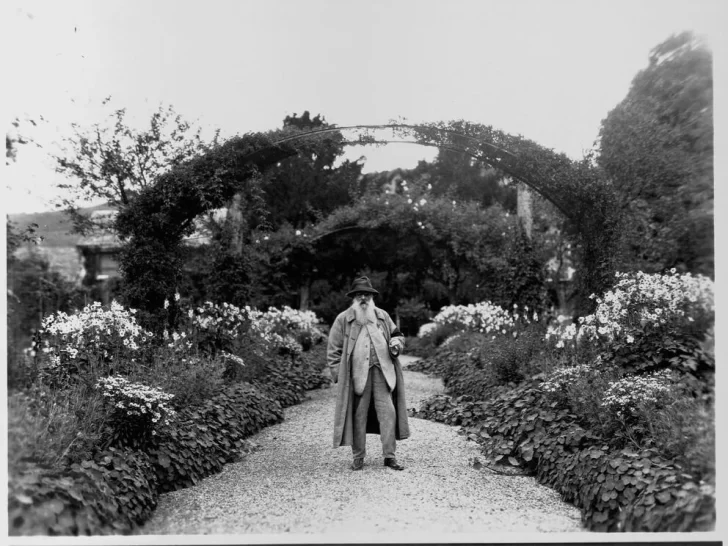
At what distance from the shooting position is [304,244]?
1534cm

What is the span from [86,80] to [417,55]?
299 cm

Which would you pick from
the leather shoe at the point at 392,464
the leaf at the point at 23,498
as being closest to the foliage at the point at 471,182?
the leather shoe at the point at 392,464

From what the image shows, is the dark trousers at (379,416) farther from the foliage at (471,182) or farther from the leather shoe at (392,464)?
the foliage at (471,182)

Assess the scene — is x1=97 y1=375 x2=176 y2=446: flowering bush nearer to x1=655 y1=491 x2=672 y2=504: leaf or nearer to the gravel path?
the gravel path

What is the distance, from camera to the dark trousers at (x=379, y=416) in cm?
497

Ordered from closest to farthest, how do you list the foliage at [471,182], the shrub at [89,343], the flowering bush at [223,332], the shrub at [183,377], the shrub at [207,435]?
the shrub at [207,435]
the shrub at [89,343]
the shrub at [183,377]
the flowering bush at [223,332]
the foliage at [471,182]

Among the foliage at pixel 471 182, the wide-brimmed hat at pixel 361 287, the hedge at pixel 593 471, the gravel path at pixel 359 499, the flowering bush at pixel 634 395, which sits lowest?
the gravel path at pixel 359 499

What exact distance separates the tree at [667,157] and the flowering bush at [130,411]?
4.06 m

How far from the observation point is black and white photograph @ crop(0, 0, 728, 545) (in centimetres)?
377

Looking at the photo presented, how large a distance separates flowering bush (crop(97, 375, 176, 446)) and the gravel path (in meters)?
0.49

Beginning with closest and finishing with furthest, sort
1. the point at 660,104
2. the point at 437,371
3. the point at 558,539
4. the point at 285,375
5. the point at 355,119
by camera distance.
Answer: the point at 558,539
the point at 660,104
the point at 355,119
the point at 285,375
the point at 437,371

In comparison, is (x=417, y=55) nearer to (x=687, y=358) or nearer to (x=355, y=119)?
(x=355, y=119)

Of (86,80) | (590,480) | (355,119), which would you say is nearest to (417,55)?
(355,119)

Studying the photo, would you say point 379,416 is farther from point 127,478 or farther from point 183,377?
point 183,377
